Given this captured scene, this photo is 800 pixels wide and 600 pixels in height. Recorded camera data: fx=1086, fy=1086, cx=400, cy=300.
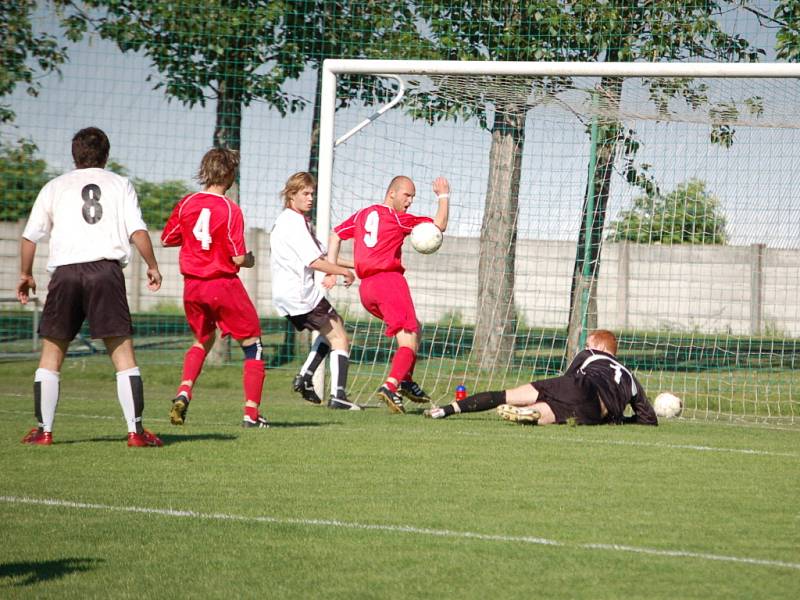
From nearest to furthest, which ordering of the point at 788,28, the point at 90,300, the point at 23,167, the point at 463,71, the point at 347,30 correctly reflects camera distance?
the point at 90,300 < the point at 463,71 < the point at 788,28 < the point at 347,30 < the point at 23,167

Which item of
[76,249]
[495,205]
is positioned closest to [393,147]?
[495,205]

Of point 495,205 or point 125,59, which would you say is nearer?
point 495,205

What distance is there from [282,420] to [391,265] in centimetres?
176

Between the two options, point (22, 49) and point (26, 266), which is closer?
point (26, 266)

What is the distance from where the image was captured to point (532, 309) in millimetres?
14055

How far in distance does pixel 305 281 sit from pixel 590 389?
2.81m

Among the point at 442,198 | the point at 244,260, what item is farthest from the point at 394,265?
the point at 244,260

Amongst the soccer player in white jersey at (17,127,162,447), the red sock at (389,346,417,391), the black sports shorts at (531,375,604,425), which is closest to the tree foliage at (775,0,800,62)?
the black sports shorts at (531,375,604,425)

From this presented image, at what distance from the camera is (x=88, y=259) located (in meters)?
6.66

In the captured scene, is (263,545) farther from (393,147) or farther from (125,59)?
(125,59)

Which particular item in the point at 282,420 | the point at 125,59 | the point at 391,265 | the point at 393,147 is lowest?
the point at 282,420

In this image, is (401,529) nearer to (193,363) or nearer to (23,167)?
(193,363)

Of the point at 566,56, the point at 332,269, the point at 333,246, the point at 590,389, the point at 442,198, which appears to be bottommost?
the point at 590,389

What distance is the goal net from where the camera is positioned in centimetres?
1143
